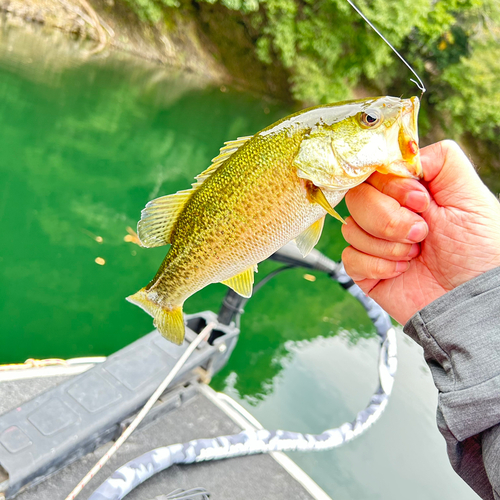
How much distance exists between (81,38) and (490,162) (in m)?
15.5

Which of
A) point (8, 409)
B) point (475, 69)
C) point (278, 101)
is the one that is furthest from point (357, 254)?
point (278, 101)

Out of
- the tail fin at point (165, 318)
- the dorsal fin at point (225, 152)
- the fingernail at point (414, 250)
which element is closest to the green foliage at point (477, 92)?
the fingernail at point (414, 250)

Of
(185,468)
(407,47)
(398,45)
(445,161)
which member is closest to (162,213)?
(445,161)

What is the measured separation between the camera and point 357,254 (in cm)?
172

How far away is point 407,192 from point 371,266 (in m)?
0.33

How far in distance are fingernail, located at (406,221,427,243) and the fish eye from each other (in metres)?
0.36

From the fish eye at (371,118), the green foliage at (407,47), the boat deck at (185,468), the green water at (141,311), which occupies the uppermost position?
the fish eye at (371,118)

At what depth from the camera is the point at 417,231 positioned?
1460mm

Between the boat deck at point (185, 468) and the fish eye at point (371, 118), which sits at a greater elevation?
the fish eye at point (371, 118)

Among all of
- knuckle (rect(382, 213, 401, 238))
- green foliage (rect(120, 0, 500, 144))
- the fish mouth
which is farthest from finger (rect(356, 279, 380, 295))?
green foliage (rect(120, 0, 500, 144))

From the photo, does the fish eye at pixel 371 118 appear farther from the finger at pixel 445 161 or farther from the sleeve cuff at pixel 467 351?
the sleeve cuff at pixel 467 351

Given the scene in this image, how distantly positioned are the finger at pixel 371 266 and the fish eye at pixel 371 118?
534mm

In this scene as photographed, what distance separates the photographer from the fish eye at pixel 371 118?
1284 millimetres

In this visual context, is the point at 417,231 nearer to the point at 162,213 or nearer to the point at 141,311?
the point at 162,213
